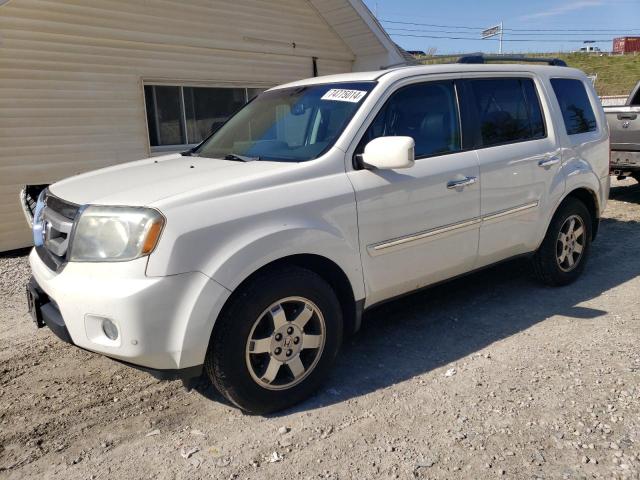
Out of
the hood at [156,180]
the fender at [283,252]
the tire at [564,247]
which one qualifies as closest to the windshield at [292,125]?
the hood at [156,180]

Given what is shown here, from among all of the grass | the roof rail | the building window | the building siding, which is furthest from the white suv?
the grass

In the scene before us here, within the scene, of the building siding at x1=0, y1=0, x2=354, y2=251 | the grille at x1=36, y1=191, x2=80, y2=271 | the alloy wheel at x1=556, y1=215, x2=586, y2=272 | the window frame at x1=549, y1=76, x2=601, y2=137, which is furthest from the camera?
the building siding at x1=0, y1=0, x2=354, y2=251

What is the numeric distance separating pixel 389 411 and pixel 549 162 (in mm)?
2611

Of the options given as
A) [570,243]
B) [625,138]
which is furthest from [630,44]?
[570,243]

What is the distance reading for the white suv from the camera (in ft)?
8.66

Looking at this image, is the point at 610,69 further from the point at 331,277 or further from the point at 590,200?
the point at 331,277

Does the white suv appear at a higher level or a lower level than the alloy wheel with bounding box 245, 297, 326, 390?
higher

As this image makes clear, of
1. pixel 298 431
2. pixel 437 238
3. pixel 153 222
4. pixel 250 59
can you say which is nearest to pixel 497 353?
pixel 437 238

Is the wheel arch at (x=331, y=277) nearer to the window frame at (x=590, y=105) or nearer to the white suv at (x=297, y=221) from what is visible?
the white suv at (x=297, y=221)

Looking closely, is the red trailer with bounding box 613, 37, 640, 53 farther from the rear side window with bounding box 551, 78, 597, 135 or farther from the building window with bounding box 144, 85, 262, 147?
the rear side window with bounding box 551, 78, 597, 135

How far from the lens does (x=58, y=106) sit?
734 cm

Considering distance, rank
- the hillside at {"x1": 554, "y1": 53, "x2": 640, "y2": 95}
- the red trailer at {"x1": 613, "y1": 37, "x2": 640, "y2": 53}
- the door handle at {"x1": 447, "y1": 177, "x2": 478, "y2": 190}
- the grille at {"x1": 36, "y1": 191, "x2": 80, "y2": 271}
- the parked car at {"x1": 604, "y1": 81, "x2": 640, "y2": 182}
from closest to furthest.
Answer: the grille at {"x1": 36, "y1": 191, "x2": 80, "y2": 271}, the door handle at {"x1": 447, "y1": 177, "x2": 478, "y2": 190}, the parked car at {"x1": 604, "y1": 81, "x2": 640, "y2": 182}, the hillside at {"x1": 554, "y1": 53, "x2": 640, "y2": 95}, the red trailer at {"x1": 613, "y1": 37, "x2": 640, "y2": 53}

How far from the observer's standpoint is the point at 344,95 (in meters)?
3.62

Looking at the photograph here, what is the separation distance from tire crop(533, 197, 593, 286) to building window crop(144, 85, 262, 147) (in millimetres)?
5256
